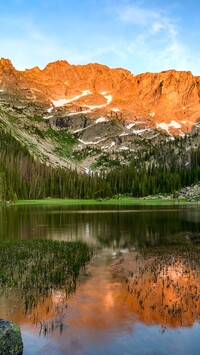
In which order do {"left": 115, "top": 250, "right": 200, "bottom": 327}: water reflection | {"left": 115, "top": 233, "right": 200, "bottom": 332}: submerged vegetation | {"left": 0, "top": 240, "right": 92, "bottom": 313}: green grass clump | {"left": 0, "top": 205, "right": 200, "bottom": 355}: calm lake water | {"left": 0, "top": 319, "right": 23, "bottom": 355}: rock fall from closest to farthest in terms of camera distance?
{"left": 0, "top": 319, "right": 23, "bottom": 355}: rock → {"left": 0, "top": 205, "right": 200, "bottom": 355}: calm lake water → {"left": 115, "top": 250, "right": 200, "bottom": 327}: water reflection → {"left": 115, "top": 233, "right": 200, "bottom": 332}: submerged vegetation → {"left": 0, "top": 240, "right": 92, "bottom": 313}: green grass clump

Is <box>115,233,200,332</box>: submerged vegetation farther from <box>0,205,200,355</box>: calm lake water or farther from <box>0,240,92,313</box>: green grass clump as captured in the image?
<box>0,240,92,313</box>: green grass clump

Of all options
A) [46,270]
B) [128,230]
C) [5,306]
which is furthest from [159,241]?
[5,306]

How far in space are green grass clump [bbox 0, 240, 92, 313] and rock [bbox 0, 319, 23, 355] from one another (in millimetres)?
5902

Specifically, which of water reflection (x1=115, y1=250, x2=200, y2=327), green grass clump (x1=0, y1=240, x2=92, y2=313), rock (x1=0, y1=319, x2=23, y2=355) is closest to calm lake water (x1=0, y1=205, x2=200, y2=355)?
water reflection (x1=115, y1=250, x2=200, y2=327)

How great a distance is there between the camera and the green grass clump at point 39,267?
85.0 ft

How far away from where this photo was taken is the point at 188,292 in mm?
25438

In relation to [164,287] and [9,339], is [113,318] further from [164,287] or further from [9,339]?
[164,287]

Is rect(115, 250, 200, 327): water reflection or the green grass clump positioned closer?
rect(115, 250, 200, 327): water reflection

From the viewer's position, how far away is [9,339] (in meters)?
15.8

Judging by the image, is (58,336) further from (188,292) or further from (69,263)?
(69,263)

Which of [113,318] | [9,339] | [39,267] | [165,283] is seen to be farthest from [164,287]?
[9,339]

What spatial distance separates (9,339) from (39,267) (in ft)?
55.3

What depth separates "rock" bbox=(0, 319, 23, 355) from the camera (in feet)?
51.1

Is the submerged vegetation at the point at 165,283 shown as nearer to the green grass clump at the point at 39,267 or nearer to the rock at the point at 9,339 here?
the green grass clump at the point at 39,267
